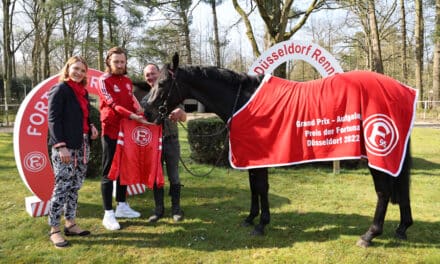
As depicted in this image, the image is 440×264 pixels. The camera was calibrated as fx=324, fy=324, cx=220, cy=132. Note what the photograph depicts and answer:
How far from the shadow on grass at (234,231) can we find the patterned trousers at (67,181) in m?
0.38

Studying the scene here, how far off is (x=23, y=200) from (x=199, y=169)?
3326 mm

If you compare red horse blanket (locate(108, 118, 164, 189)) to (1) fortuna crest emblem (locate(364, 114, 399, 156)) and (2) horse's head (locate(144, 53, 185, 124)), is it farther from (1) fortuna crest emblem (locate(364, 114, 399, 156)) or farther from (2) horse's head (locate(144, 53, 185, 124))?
(1) fortuna crest emblem (locate(364, 114, 399, 156))

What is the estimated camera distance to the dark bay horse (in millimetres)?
3479

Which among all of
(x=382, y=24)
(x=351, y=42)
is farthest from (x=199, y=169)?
(x=351, y=42)

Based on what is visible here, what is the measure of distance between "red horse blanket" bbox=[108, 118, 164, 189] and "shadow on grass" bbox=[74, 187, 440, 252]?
602mm

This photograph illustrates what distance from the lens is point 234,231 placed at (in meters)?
3.91

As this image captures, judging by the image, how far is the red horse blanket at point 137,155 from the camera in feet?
12.9

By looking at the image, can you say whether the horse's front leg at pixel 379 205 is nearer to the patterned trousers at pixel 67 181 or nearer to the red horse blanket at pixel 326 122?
the red horse blanket at pixel 326 122

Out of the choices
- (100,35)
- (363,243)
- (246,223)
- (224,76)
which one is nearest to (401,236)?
(363,243)

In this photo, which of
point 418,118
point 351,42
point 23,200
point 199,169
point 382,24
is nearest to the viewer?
point 23,200

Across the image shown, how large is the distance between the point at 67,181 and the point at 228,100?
1.97 metres

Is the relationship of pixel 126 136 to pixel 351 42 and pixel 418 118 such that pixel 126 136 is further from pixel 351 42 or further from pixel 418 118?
pixel 351 42

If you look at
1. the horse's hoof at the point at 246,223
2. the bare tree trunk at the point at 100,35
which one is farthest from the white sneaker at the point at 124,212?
the bare tree trunk at the point at 100,35

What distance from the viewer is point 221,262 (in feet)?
10.5
